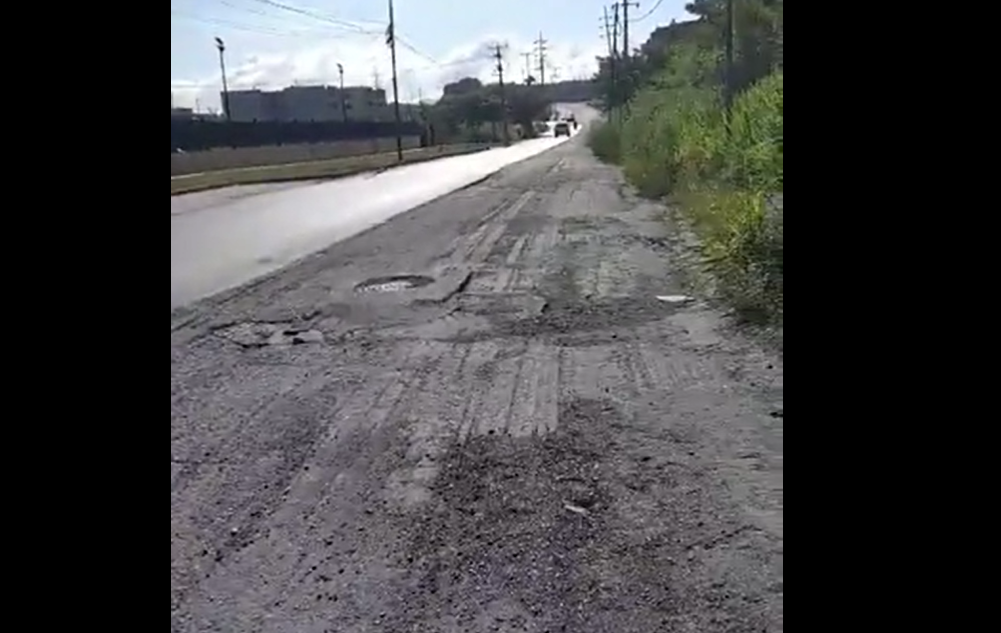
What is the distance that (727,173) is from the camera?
12320 mm

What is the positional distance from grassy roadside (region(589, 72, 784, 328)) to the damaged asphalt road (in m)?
0.46

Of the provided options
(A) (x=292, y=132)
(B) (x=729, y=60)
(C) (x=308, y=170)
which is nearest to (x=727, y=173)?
(B) (x=729, y=60)

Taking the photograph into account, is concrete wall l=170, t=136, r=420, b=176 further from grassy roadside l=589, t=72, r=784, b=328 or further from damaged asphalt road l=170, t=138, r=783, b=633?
damaged asphalt road l=170, t=138, r=783, b=633

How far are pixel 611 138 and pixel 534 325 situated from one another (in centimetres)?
3098

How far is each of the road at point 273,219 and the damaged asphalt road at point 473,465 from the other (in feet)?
2.46

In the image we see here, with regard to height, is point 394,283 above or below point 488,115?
below

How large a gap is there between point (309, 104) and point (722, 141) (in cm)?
1663

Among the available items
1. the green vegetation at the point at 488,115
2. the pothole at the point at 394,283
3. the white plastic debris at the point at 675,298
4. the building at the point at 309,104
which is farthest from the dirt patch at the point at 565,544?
the green vegetation at the point at 488,115

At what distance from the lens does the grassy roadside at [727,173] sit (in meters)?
5.04

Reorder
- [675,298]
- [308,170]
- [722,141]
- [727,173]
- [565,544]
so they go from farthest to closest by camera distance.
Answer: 1. [308,170]
2. [722,141]
3. [727,173]
4. [675,298]
5. [565,544]

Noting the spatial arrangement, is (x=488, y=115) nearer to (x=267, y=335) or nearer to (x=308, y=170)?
(x=308, y=170)

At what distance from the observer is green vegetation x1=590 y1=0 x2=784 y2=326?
15.1 ft

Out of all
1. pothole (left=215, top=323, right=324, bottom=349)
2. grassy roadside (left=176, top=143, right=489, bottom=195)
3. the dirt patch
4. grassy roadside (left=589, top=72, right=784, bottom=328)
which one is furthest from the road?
grassy roadside (left=589, top=72, right=784, bottom=328)
